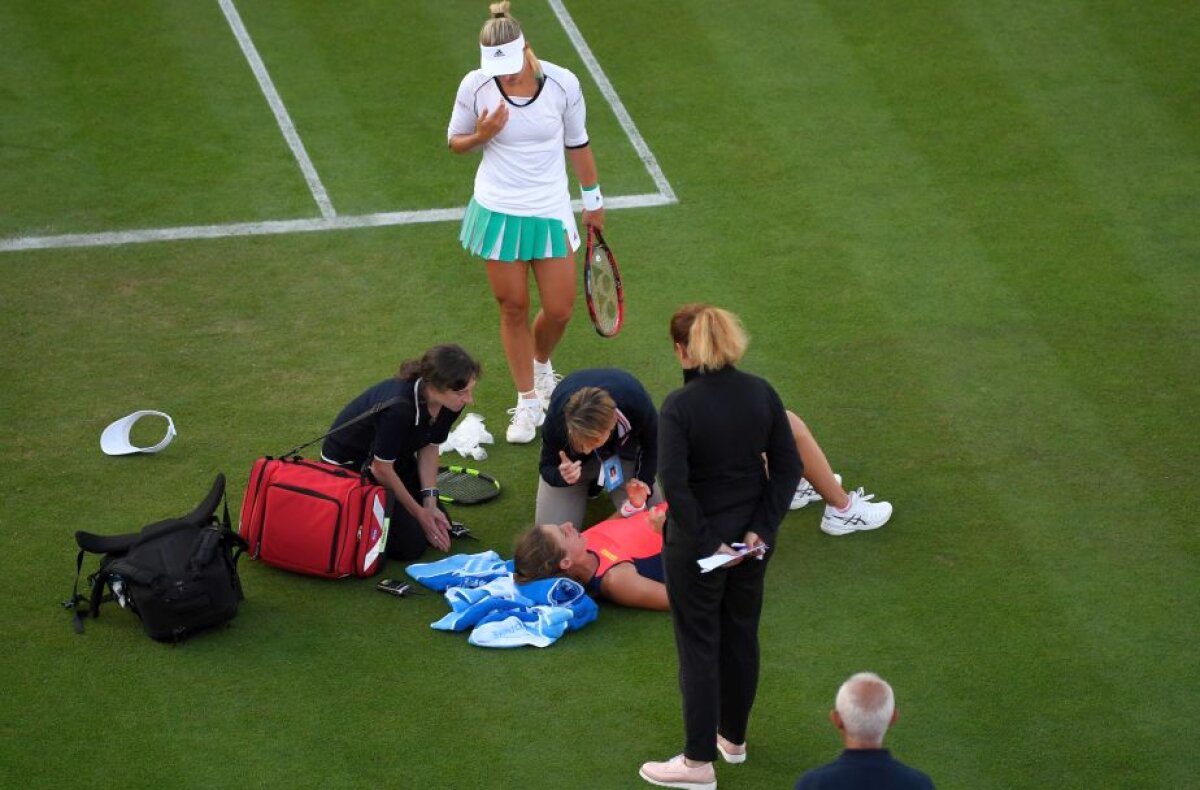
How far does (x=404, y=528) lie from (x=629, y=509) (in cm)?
117

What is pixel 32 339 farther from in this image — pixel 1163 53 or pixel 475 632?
pixel 1163 53

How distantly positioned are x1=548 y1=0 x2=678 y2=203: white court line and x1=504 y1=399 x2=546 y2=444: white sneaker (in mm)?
2850

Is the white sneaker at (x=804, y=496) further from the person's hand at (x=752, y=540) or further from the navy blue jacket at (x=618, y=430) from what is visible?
the person's hand at (x=752, y=540)

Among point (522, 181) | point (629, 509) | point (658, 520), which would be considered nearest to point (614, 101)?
point (522, 181)

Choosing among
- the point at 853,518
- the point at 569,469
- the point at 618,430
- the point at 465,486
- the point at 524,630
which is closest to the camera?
the point at 524,630

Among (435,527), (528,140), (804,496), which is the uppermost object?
(528,140)

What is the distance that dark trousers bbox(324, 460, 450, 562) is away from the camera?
8461 mm

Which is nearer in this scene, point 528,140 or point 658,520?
point 658,520

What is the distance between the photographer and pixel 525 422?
32.1 feet

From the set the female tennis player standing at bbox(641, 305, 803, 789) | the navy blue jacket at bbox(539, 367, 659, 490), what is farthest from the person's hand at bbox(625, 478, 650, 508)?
the female tennis player standing at bbox(641, 305, 803, 789)

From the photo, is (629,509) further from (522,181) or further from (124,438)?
(124,438)

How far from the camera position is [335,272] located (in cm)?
1132

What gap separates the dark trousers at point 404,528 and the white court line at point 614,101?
4212 mm

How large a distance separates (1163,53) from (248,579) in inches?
368
